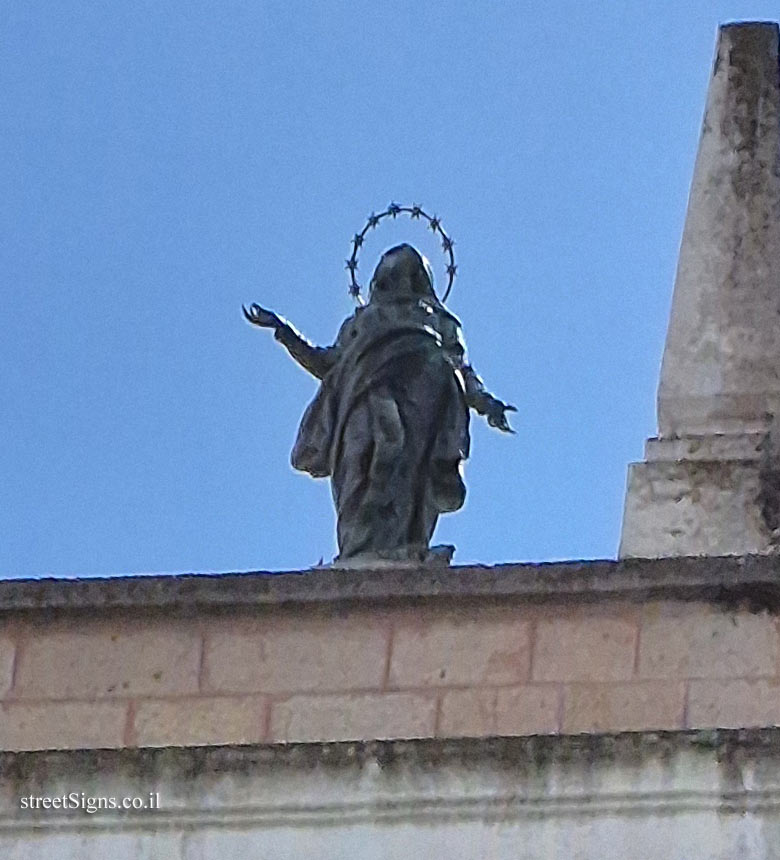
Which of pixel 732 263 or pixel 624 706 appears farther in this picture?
pixel 732 263

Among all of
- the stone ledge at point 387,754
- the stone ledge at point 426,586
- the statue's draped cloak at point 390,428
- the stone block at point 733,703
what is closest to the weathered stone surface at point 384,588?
the stone ledge at point 426,586

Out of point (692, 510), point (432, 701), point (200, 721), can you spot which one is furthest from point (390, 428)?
point (200, 721)

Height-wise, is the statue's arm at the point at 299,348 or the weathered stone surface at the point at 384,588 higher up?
the statue's arm at the point at 299,348

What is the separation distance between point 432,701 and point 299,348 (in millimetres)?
1560

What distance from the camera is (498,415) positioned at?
1033 centimetres

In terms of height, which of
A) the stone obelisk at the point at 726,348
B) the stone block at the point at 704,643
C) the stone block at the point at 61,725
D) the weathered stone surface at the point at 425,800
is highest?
the stone obelisk at the point at 726,348

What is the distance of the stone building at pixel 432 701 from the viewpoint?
8773 millimetres

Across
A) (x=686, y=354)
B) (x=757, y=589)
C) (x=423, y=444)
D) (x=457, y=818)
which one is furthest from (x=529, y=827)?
(x=686, y=354)

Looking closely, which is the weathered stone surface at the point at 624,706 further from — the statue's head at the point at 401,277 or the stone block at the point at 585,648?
the statue's head at the point at 401,277

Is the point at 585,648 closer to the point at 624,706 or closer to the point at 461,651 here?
the point at 624,706

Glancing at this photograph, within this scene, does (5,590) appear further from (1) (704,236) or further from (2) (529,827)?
(1) (704,236)

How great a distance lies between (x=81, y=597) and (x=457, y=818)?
141 cm

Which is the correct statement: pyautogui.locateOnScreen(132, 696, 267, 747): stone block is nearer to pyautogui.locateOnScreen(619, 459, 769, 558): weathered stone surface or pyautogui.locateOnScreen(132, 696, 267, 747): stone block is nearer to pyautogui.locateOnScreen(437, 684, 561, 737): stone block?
pyautogui.locateOnScreen(437, 684, 561, 737): stone block

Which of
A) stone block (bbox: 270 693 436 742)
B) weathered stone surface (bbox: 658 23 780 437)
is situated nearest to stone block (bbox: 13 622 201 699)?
stone block (bbox: 270 693 436 742)
